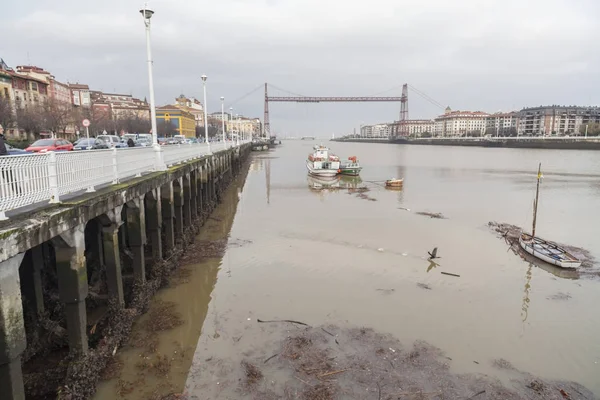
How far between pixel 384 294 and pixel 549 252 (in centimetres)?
662

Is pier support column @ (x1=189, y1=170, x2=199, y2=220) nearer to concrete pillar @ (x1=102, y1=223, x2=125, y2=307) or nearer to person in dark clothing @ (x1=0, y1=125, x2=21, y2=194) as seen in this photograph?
concrete pillar @ (x1=102, y1=223, x2=125, y2=307)

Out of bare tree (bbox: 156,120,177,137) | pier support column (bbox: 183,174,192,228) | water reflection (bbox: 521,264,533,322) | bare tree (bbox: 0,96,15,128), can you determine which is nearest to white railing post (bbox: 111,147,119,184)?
pier support column (bbox: 183,174,192,228)

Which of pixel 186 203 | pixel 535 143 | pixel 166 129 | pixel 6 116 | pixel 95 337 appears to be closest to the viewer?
pixel 95 337

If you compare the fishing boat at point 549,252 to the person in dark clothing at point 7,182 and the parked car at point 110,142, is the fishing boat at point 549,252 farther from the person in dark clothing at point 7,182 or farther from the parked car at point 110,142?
the parked car at point 110,142

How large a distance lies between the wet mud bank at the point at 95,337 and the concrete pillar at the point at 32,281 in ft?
0.81

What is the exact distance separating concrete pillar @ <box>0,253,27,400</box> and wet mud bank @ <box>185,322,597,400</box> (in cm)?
244

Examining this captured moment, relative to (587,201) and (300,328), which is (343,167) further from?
(300,328)

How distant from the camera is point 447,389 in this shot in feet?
21.6

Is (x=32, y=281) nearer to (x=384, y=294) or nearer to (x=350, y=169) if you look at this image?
(x=384, y=294)

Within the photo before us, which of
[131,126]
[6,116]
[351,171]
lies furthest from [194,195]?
[131,126]

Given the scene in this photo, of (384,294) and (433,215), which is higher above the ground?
(384,294)

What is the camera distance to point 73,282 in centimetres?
623

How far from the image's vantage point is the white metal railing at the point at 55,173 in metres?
5.13

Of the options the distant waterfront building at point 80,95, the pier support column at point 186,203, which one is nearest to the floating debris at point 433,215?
the pier support column at point 186,203
